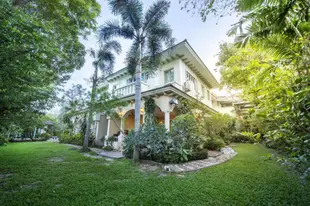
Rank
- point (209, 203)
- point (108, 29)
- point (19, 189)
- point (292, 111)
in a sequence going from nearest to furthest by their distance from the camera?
1. point (292, 111)
2. point (209, 203)
3. point (19, 189)
4. point (108, 29)

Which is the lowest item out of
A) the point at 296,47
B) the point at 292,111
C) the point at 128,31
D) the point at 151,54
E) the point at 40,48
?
the point at 292,111

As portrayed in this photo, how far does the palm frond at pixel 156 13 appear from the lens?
6.91 metres

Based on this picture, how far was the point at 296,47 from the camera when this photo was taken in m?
1.96

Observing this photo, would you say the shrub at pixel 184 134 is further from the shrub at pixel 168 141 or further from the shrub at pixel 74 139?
the shrub at pixel 74 139

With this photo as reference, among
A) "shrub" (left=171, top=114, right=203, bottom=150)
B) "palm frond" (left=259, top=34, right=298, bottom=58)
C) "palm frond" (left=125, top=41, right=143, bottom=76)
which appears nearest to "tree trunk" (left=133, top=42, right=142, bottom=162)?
"palm frond" (left=125, top=41, right=143, bottom=76)

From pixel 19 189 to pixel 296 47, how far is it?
6.82m

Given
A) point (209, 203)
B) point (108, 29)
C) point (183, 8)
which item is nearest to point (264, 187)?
point (209, 203)

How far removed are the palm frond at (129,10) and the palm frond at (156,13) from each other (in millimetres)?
381

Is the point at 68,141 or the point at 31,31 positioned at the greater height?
the point at 31,31

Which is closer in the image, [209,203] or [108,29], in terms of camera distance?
[209,203]

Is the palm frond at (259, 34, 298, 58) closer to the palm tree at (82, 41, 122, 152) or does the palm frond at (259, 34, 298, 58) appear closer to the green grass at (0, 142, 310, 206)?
the green grass at (0, 142, 310, 206)

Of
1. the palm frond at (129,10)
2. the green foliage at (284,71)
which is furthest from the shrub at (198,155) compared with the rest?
the palm frond at (129,10)

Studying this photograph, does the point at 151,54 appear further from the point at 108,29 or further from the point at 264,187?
the point at 264,187

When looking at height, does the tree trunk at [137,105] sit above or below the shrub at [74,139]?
above
